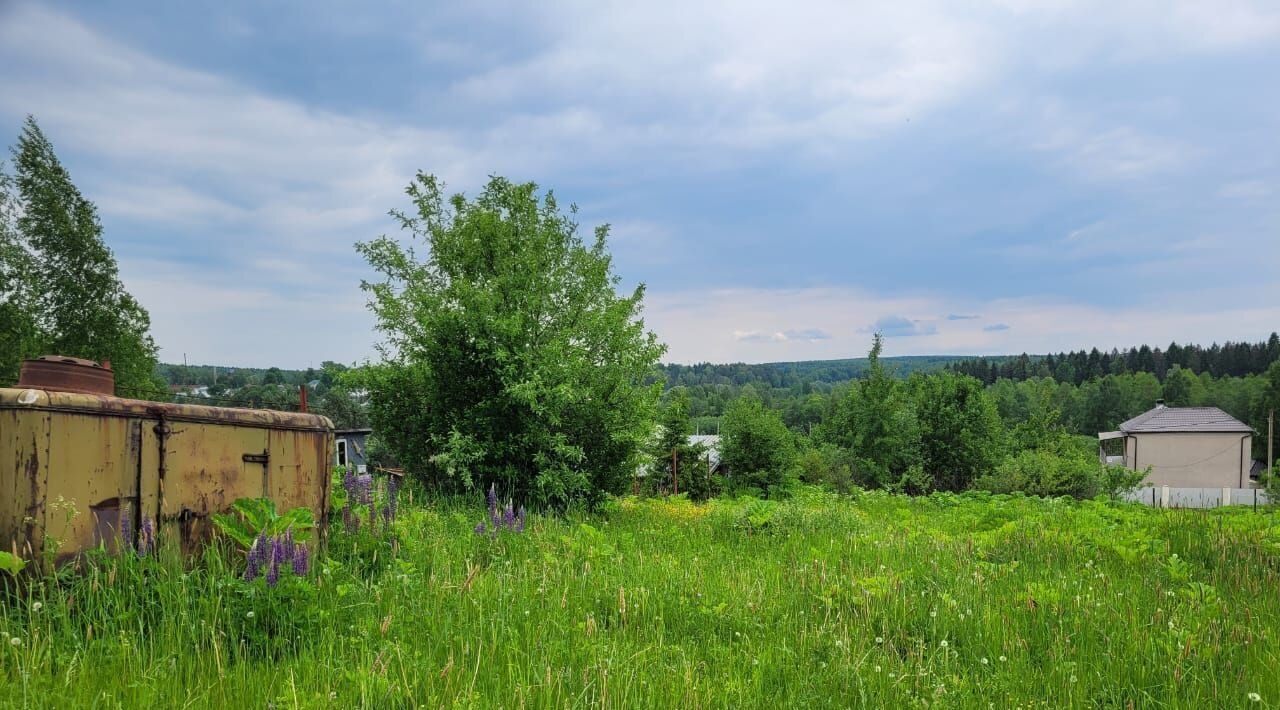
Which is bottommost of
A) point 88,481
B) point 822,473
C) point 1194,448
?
point 1194,448

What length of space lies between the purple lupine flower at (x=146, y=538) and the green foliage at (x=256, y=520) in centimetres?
35

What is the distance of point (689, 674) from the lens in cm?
310

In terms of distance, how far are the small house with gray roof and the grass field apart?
54.1 m

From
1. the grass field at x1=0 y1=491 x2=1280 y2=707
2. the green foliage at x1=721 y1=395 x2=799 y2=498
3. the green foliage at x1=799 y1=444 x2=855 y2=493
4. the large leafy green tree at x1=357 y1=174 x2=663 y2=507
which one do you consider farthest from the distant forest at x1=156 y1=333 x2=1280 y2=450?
the grass field at x1=0 y1=491 x2=1280 y2=707

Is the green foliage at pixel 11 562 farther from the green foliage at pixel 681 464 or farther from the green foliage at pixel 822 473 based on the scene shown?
the green foliage at pixel 822 473

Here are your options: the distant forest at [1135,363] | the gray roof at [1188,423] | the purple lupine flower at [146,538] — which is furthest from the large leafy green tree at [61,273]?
the distant forest at [1135,363]

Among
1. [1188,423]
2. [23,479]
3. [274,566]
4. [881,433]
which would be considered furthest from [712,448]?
[1188,423]

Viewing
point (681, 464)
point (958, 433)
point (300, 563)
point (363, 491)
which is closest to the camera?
point (300, 563)

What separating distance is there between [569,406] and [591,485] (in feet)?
4.73

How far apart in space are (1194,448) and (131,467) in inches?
2460

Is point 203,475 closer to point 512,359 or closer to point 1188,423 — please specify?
point 512,359

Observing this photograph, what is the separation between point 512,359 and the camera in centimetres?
1107

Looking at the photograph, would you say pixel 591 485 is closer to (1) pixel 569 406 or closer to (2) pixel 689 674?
(1) pixel 569 406

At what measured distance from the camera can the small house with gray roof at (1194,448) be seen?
157ft
